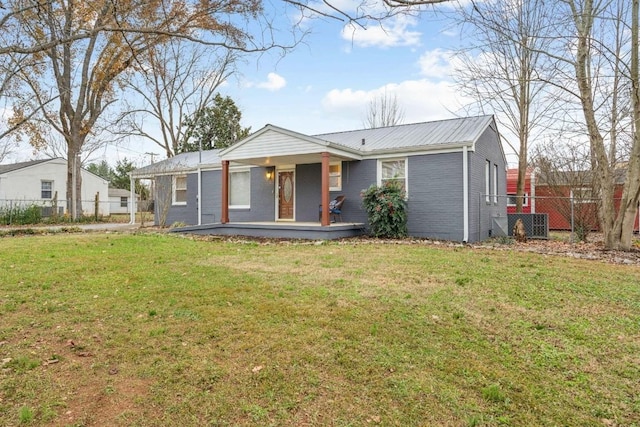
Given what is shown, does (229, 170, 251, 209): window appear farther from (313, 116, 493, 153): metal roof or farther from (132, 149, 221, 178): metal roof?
(313, 116, 493, 153): metal roof

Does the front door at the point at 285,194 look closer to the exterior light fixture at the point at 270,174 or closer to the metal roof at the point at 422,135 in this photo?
the exterior light fixture at the point at 270,174

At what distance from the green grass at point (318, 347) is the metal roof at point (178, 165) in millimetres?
10615

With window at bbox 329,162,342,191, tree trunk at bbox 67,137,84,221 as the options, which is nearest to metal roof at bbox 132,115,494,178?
window at bbox 329,162,342,191

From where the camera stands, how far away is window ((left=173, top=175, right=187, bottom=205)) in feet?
54.4

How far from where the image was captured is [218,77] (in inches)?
1095

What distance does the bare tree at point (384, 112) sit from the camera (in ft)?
91.4

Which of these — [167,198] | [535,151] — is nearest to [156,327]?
[167,198]

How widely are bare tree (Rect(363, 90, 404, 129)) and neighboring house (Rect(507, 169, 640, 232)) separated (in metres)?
10.8

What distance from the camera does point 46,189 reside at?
26.1 meters

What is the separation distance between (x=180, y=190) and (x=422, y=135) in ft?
34.7

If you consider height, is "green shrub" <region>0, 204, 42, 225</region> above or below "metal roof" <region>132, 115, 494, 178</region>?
below

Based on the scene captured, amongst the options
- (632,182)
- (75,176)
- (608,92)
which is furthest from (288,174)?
(75,176)

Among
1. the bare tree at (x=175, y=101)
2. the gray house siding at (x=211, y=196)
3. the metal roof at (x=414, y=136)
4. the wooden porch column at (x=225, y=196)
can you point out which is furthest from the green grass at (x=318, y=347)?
the bare tree at (x=175, y=101)

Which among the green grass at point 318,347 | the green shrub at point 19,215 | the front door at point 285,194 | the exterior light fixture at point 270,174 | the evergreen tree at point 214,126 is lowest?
the green grass at point 318,347
